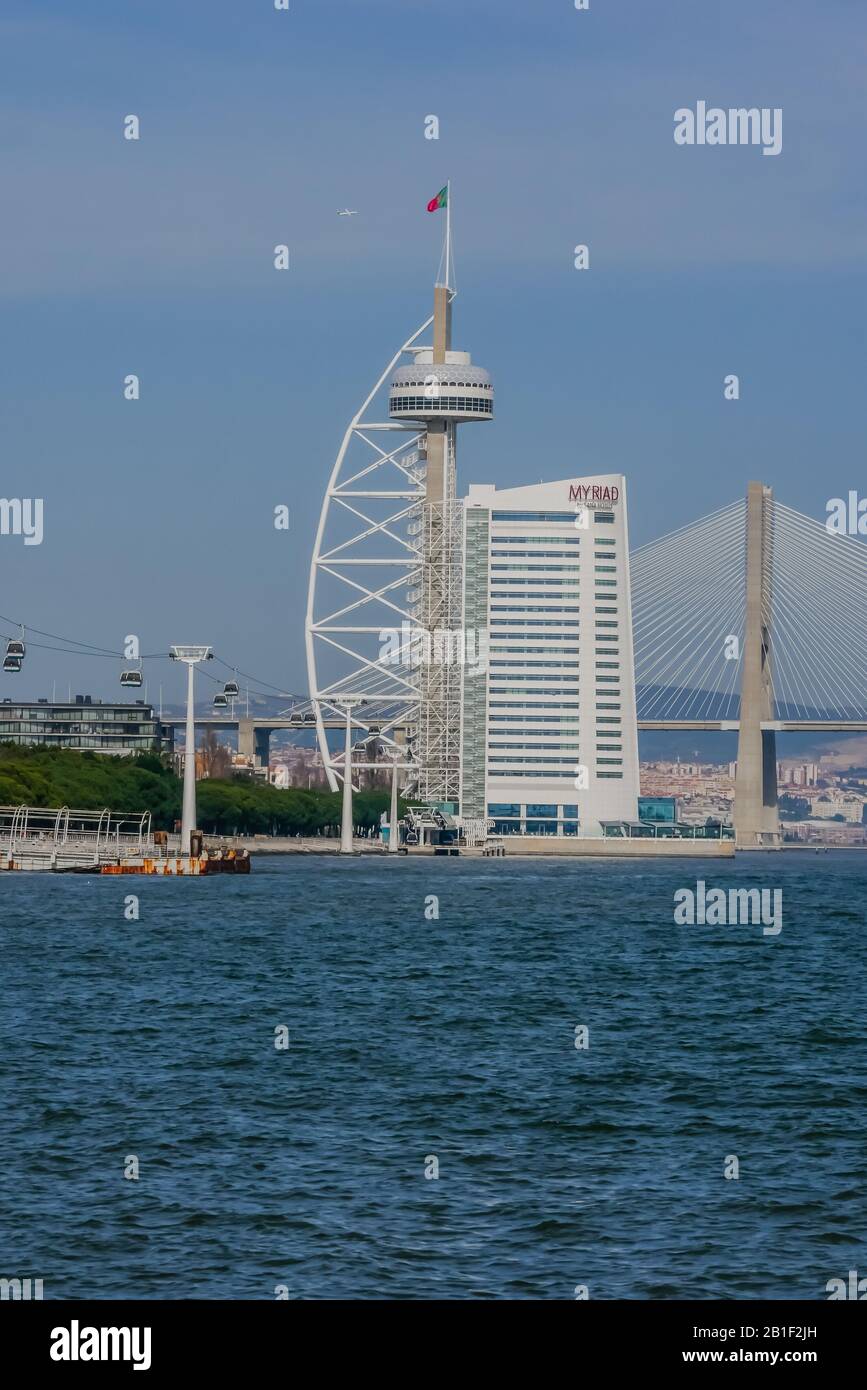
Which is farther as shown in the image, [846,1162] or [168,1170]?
[846,1162]

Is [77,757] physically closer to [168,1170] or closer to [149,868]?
[149,868]

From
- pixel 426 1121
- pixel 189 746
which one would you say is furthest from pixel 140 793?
pixel 426 1121

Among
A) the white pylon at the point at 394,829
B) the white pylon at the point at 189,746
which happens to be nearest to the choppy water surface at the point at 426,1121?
the white pylon at the point at 189,746

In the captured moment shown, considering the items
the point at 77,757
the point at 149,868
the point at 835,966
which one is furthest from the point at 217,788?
the point at 835,966

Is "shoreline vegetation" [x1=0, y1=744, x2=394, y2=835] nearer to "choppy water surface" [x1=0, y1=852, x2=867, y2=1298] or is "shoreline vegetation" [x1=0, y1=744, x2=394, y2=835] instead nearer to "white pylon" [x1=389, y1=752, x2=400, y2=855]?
"white pylon" [x1=389, y1=752, x2=400, y2=855]

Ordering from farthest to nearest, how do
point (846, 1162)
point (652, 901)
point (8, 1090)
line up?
point (652, 901) → point (8, 1090) → point (846, 1162)
